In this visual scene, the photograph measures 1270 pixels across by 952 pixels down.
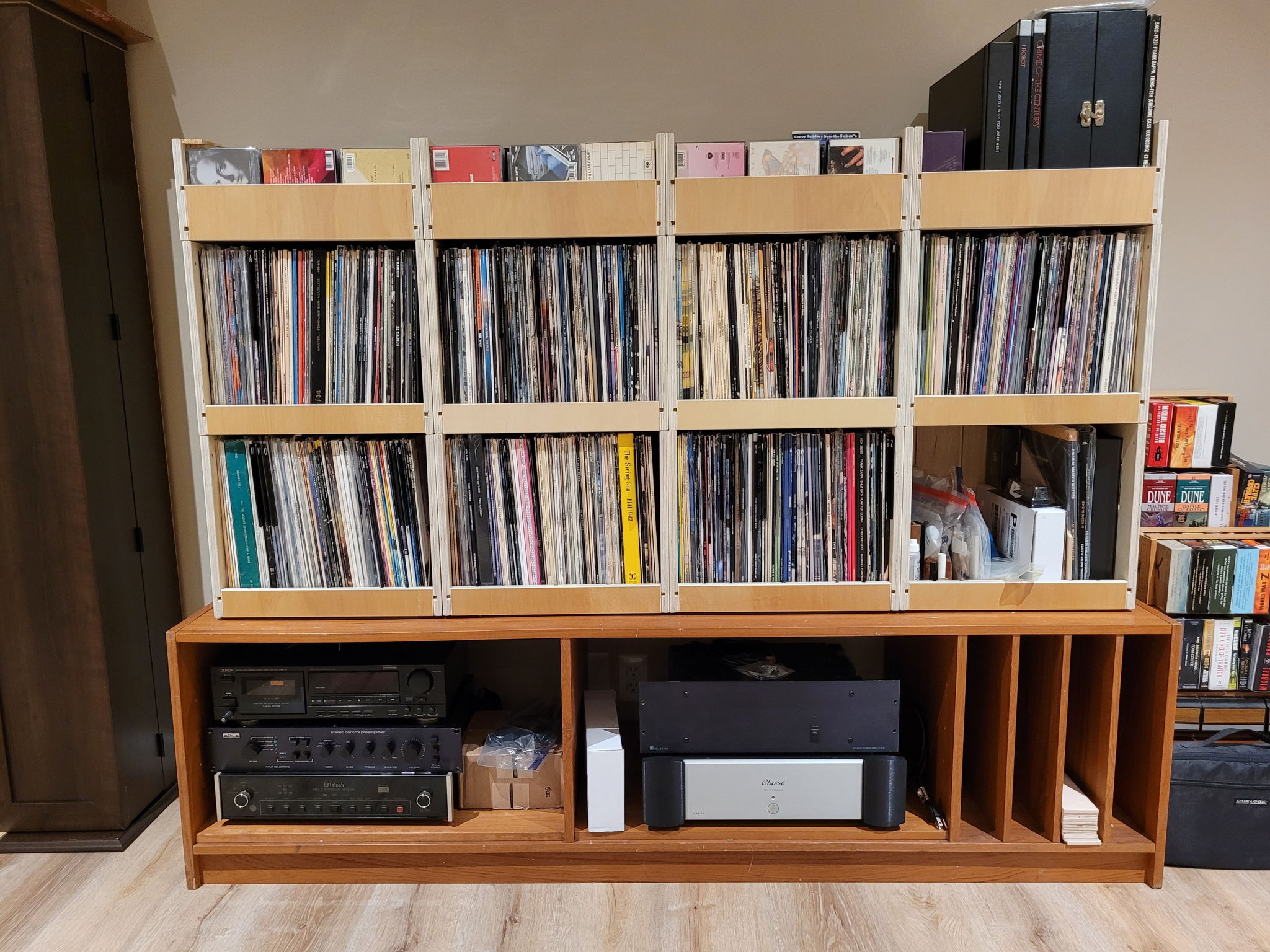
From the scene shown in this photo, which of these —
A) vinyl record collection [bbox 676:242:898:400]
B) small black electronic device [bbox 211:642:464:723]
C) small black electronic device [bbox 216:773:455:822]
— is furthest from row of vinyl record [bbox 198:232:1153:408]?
small black electronic device [bbox 216:773:455:822]

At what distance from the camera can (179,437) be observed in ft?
7.34

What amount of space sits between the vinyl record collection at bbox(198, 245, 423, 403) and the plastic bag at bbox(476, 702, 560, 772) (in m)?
0.82

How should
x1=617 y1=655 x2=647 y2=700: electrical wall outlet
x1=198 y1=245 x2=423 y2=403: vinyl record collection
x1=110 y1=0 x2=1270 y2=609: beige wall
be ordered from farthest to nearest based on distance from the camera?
x1=617 y1=655 x2=647 y2=700: electrical wall outlet → x1=110 y1=0 x2=1270 y2=609: beige wall → x1=198 y1=245 x2=423 y2=403: vinyl record collection

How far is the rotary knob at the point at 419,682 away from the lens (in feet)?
6.01

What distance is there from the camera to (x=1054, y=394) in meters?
1.72

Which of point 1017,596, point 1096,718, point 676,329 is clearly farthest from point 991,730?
point 676,329

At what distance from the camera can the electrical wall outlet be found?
225 centimetres

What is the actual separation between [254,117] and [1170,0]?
2278mm

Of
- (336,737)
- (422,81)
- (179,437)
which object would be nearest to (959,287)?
(422,81)

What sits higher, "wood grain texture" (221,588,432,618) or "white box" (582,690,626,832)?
"wood grain texture" (221,588,432,618)

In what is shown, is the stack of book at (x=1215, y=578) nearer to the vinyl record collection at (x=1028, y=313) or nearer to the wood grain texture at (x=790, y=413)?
the vinyl record collection at (x=1028, y=313)

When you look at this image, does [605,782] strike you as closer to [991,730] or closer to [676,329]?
[991,730]

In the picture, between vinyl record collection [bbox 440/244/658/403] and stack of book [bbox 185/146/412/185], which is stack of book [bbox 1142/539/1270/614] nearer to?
vinyl record collection [bbox 440/244/658/403]

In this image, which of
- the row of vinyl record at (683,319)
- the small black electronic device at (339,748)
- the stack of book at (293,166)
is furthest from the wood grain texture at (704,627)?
the stack of book at (293,166)
